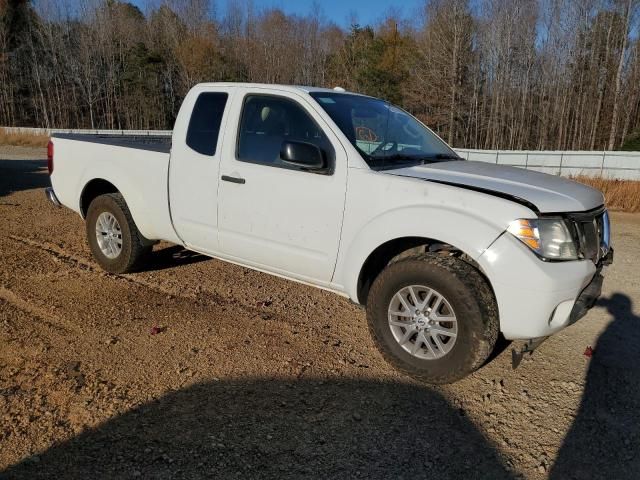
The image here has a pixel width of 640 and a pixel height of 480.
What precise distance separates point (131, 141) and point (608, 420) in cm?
508

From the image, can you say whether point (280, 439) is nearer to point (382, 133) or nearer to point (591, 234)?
point (591, 234)

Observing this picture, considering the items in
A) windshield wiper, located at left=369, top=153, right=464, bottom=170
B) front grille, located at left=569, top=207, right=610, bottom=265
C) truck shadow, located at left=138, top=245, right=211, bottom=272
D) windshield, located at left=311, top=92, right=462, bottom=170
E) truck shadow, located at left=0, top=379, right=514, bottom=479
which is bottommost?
truck shadow, located at left=0, top=379, right=514, bottom=479

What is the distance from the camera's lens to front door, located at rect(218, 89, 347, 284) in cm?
373

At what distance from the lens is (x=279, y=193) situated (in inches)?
154

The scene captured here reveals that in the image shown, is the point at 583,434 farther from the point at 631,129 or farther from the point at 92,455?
the point at 631,129

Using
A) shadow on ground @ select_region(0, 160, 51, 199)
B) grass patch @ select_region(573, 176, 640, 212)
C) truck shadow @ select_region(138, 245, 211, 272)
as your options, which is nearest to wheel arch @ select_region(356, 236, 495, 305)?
truck shadow @ select_region(138, 245, 211, 272)

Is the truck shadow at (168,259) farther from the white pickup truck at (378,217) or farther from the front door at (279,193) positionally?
the front door at (279,193)

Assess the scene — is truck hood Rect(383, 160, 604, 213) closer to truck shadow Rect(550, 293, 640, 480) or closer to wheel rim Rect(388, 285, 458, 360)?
wheel rim Rect(388, 285, 458, 360)

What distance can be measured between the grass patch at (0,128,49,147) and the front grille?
31444mm

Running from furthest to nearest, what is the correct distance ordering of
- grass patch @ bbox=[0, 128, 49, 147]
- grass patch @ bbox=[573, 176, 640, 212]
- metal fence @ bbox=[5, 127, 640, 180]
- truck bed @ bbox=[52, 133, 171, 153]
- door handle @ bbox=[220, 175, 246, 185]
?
grass patch @ bbox=[0, 128, 49, 147] → metal fence @ bbox=[5, 127, 640, 180] → grass patch @ bbox=[573, 176, 640, 212] → truck bed @ bbox=[52, 133, 171, 153] → door handle @ bbox=[220, 175, 246, 185]

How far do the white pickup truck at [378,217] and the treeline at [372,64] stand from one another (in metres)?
29.9

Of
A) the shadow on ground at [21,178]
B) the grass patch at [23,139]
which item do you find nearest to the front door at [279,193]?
the shadow on ground at [21,178]

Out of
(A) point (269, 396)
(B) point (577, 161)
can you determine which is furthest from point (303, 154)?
(B) point (577, 161)

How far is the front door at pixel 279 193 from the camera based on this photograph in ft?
12.2
